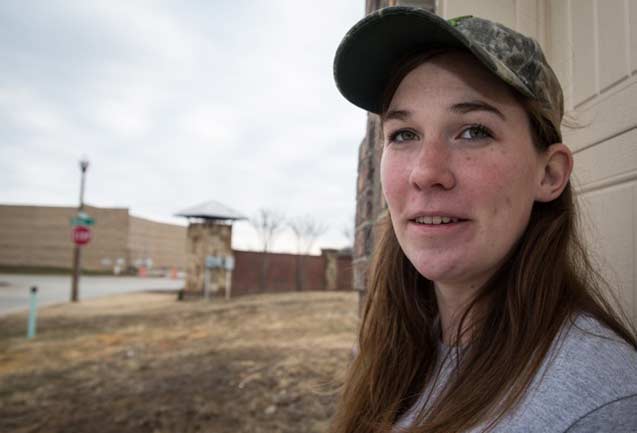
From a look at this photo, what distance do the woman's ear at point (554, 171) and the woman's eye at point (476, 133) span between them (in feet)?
0.51

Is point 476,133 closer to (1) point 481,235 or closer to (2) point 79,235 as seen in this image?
(1) point 481,235

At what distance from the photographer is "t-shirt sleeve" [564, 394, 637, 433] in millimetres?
599

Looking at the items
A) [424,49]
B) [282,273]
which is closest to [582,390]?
[424,49]

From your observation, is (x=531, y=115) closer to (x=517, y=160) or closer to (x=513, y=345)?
(x=517, y=160)

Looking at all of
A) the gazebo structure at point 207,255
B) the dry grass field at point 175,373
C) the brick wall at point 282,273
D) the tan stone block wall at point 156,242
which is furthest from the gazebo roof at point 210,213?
the tan stone block wall at point 156,242

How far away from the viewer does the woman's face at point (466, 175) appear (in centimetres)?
88

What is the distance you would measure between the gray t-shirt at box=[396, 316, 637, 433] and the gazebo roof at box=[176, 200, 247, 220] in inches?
478

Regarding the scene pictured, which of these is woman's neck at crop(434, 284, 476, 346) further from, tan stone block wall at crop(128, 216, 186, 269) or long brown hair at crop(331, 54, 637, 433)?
tan stone block wall at crop(128, 216, 186, 269)

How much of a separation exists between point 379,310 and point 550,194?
574 millimetres

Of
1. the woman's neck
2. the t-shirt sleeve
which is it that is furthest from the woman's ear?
the t-shirt sleeve

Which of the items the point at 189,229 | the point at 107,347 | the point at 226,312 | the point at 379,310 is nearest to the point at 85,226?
the point at 189,229

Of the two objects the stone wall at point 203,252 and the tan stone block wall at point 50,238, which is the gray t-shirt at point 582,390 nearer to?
the stone wall at point 203,252

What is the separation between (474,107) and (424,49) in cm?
22

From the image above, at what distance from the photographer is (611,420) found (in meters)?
0.60
